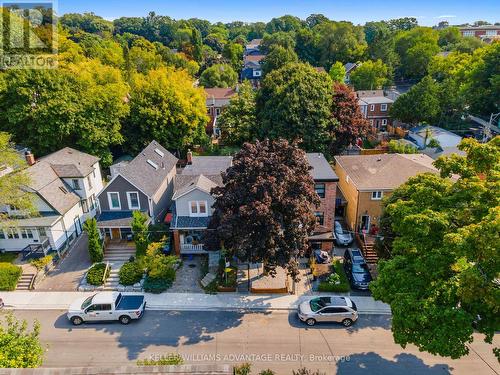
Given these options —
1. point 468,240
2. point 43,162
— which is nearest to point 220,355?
point 468,240

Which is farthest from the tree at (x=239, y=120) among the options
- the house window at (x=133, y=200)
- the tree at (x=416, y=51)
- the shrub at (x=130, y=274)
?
the tree at (x=416, y=51)

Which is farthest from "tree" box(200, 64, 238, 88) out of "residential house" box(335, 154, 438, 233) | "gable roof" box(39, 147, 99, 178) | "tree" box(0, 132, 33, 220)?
"tree" box(0, 132, 33, 220)

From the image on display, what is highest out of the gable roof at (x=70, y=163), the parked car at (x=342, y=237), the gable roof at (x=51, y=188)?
the gable roof at (x=70, y=163)

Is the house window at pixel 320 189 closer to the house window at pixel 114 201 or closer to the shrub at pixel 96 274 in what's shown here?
the house window at pixel 114 201

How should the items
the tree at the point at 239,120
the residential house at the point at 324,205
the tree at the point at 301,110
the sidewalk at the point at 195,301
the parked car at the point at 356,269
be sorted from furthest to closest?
the tree at the point at 239,120 → the tree at the point at 301,110 → the residential house at the point at 324,205 → the parked car at the point at 356,269 → the sidewalk at the point at 195,301

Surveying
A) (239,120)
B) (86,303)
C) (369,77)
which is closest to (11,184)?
(86,303)

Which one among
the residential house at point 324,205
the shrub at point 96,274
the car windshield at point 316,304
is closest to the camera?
the car windshield at point 316,304

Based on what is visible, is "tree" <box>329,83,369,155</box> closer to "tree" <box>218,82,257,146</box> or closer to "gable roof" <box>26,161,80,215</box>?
"tree" <box>218,82,257,146</box>
